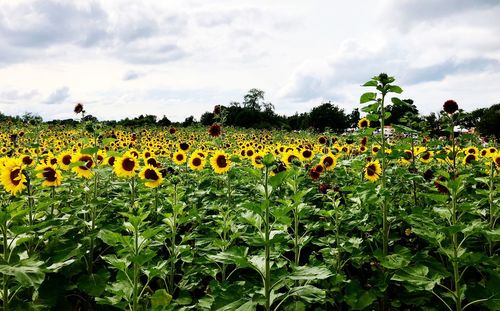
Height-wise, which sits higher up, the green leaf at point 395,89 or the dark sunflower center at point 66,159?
the green leaf at point 395,89

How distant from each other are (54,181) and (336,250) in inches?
116

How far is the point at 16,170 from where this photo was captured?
11.7 feet

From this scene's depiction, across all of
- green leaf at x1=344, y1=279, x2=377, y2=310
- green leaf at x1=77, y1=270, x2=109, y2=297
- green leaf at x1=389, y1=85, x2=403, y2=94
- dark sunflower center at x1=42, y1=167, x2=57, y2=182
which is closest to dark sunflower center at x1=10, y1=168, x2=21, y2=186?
dark sunflower center at x1=42, y1=167, x2=57, y2=182

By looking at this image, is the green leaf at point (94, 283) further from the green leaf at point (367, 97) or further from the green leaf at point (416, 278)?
the green leaf at point (367, 97)

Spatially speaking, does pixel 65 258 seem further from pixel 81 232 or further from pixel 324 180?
pixel 324 180

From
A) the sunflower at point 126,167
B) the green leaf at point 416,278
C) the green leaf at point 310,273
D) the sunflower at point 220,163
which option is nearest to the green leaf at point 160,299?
the green leaf at point 310,273

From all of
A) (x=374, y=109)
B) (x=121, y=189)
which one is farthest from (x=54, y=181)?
(x=374, y=109)

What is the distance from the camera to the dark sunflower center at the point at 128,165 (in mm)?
4816

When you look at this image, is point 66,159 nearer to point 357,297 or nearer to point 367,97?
point 367,97

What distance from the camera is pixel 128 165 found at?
4.84m

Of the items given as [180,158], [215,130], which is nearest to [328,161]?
[215,130]

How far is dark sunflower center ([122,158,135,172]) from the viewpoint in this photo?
4.82 meters

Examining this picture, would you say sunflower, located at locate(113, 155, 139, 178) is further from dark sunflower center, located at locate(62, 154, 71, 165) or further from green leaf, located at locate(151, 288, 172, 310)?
green leaf, located at locate(151, 288, 172, 310)

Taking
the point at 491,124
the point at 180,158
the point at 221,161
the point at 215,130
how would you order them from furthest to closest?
the point at 491,124, the point at 180,158, the point at 215,130, the point at 221,161
